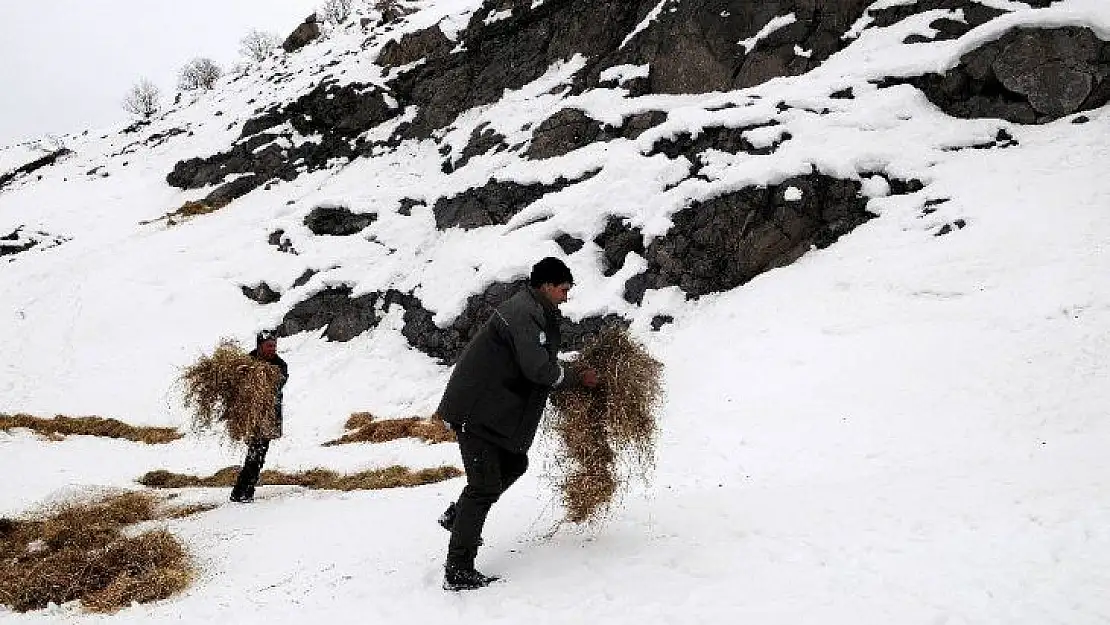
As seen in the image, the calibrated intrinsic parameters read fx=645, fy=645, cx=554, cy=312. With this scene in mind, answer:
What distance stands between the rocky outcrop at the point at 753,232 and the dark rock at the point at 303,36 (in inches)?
2065

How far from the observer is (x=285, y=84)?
43.6 m

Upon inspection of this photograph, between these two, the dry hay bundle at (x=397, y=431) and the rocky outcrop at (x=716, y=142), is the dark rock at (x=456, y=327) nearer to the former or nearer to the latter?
the dry hay bundle at (x=397, y=431)

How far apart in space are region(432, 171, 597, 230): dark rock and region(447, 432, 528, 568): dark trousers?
52.8ft

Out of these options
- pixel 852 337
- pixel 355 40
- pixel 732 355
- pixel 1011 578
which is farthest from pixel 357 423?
pixel 355 40

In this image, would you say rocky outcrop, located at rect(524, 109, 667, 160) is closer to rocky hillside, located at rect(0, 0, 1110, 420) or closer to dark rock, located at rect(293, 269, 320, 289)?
rocky hillside, located at rect(0, 0, 1110, 420)

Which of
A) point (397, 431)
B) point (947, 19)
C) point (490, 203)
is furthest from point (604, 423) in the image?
point (947, 19)

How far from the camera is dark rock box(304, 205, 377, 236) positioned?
26812 millimetres

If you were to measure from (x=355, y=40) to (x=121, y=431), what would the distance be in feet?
122

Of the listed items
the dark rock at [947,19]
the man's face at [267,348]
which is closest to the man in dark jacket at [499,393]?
the man's face at [267,348]

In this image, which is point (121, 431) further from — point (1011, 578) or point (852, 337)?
point (1011, 578)

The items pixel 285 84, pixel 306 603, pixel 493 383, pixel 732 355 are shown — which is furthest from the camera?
pixel 285 84

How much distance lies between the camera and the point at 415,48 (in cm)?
3606

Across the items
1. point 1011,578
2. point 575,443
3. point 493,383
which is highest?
point 493,383

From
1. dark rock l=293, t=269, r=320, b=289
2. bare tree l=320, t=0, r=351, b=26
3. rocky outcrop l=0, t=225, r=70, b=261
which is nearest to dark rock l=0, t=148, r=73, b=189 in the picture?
rocky outcrop l=0, t=225, r=70, b=261
